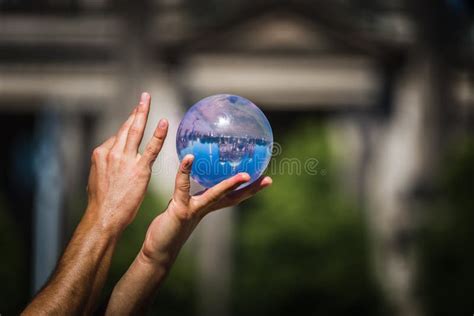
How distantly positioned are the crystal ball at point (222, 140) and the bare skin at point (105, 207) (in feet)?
1.15

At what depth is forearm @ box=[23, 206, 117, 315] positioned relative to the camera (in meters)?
3.41

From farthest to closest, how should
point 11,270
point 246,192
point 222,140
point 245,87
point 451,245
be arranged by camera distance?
point 245,87 < point 11,270 < point 451,245 < point 222,140 < point 246,192

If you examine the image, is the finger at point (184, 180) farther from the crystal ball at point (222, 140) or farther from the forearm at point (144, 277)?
the crystal ball at point (222, 140)

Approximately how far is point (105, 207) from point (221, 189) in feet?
1.53

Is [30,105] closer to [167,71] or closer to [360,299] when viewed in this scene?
[167,71]

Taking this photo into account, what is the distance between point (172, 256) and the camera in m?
3.71

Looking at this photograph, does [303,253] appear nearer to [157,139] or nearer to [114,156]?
[114,156]

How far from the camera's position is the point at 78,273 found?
3.49 metres

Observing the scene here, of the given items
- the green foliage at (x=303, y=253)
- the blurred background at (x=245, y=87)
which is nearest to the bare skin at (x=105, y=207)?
the green foliage at (x=303, y=253)

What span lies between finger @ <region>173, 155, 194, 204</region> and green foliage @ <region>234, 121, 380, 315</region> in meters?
9.11

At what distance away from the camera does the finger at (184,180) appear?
3.49 metres

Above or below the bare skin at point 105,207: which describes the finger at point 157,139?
above

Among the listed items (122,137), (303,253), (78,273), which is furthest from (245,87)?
(78,273)

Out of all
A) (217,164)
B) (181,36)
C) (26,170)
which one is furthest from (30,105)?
(217,164)
